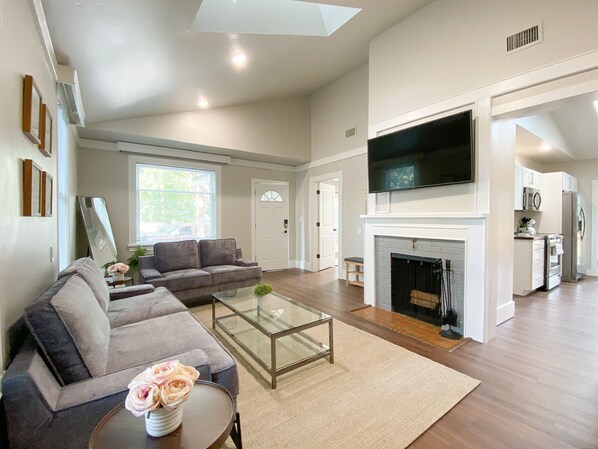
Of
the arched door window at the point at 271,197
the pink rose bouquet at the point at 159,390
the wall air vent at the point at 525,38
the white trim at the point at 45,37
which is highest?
the wall air vent at the point at 525,38

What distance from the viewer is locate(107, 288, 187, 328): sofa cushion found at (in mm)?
2253

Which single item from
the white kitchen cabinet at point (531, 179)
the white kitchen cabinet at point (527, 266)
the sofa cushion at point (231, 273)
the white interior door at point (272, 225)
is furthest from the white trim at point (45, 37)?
the white kitchen cabinet at point (531, 179)

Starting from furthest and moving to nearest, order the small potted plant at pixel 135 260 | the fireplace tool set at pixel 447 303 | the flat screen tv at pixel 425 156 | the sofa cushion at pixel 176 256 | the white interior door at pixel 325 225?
the white interior door at pixel 325 225 < the small potted plant at pixel 135 260 < the sofa cushion at pixel 176 256 < the fireplace tool set at pixel 447 303 < the flat screen tv at pixel 425 156

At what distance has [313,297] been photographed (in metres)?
4.32

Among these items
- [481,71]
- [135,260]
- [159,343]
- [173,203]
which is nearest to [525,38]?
[481,71]

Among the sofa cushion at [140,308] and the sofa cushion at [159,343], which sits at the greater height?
the sofa cushion at [140,308]

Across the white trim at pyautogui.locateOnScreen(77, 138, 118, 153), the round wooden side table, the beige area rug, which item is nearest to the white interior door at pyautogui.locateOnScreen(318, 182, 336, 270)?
the beige area rug

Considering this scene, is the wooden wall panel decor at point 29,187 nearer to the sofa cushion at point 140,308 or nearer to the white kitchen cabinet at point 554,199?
the sofa cushion at point 140,308

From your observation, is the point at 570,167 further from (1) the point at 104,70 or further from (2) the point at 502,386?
(1) the point at 104,70

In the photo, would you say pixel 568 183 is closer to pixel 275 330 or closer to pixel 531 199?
pixel 531 199

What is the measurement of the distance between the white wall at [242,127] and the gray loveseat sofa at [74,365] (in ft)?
10.7

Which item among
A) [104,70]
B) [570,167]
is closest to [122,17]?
[104,70]

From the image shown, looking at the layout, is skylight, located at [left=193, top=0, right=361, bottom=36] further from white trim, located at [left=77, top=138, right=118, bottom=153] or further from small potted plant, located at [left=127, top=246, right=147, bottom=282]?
small potted plant, located at [left=127, top=246, right=147, bottom=282]

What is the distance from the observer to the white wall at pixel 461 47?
2.24 meters
